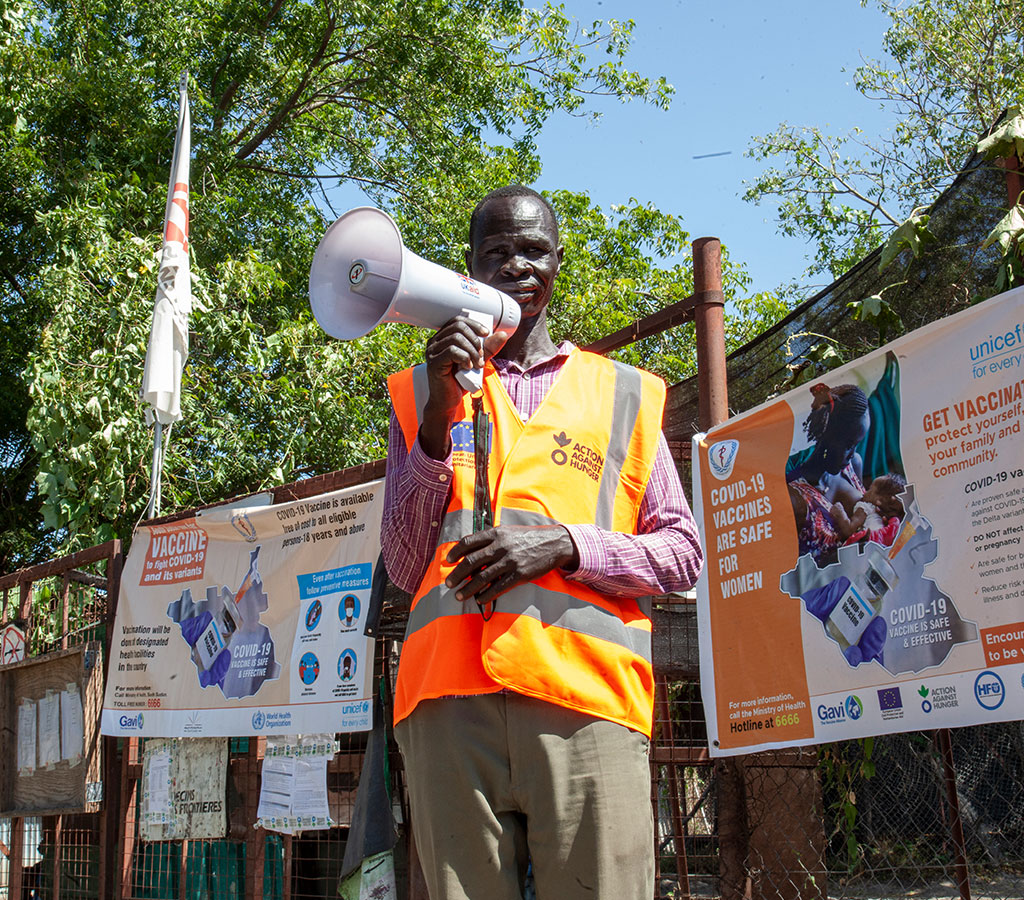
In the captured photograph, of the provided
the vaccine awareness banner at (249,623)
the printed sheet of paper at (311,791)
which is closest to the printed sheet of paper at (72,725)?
the vaccine awareness banner at (249,623)

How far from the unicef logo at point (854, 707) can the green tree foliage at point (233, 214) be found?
6464 mm

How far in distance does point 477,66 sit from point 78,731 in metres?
10.9

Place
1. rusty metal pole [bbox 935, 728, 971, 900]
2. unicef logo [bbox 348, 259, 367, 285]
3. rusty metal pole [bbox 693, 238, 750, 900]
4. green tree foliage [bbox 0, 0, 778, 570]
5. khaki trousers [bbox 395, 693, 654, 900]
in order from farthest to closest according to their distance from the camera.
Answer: green tree foliage [bbox 0, 0, 778, 570], rusty metal pole [bbox 693, 238, 750, 900], rusty metal pole [bbox 935, 728, 971, 900], unicef logo [bbox 348, 259, 367, 285], khaki trousers [bbox 395, 693, 654, 900]

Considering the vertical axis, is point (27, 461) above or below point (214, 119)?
below

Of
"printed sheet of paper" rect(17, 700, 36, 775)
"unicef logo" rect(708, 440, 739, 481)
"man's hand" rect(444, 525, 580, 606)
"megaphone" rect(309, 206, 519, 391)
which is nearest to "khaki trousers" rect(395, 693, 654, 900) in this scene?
"man's hand" rect(444, 525, 580, 606)

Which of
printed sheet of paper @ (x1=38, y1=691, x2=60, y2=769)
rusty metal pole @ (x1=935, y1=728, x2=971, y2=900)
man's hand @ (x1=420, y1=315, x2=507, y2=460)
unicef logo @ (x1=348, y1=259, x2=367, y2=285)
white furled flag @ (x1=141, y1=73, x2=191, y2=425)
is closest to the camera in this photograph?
man's hand @ (x1=420, y1=315, x2=507, y2=460)

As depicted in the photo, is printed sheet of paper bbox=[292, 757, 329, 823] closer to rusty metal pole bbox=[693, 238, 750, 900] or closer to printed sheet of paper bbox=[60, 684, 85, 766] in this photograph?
printed sheet of paper bbox=[60, 684, 85, 766]

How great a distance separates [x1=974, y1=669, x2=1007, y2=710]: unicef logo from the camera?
2.58 meters

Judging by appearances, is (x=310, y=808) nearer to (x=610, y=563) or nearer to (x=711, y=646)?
(x=711, y=646)

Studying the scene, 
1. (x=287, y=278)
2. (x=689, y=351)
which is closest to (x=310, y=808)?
(x=287, y=278)

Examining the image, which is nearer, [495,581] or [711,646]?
[495,581]

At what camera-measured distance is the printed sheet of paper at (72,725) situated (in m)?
5.22

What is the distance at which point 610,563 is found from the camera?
2.01 m

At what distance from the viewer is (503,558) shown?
75.9 inches
